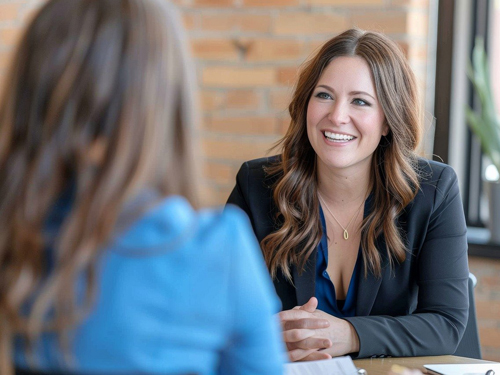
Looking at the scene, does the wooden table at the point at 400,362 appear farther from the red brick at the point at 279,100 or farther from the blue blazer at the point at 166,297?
the red brick at the point at 279,100

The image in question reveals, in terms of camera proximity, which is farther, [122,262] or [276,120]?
[276,120]

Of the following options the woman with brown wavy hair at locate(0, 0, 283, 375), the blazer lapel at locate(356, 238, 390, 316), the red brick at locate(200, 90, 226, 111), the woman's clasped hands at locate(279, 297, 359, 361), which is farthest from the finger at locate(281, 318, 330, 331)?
the red brick at locate(200, 90, 226, 111)

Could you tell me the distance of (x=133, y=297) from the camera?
771 mm

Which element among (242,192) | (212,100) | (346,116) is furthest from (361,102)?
(212,100)

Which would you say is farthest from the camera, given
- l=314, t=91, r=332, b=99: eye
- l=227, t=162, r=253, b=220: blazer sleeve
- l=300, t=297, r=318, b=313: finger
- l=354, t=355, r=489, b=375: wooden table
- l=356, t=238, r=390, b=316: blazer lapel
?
l=227, t=162, r=253, b=220: blazer sleeve

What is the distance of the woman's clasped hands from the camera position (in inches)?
64.2

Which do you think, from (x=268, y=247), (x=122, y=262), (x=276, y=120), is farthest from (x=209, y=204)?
(x=276, y=120)

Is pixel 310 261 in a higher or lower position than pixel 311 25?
lower

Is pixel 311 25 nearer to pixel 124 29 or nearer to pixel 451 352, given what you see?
pixel 451 352

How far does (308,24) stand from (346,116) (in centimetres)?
99

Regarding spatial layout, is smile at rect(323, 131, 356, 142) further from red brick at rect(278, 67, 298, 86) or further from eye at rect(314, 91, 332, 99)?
red brick at rect(278, 67, 298, 86)

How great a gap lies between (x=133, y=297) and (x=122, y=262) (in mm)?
43

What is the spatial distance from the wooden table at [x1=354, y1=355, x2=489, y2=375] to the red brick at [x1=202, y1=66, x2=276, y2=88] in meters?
1.59

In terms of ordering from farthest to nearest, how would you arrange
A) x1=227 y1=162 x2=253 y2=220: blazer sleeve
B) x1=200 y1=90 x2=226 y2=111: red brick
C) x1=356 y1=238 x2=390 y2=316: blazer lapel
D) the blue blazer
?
x1=200 y1=90 x2=226 y2=111: red brick → x1=227 y1=162 x2=253 y2=220: blazer sleeve → x1=356 y1=238 x2=390 y2=316: blazer lapel → the blue blazer
